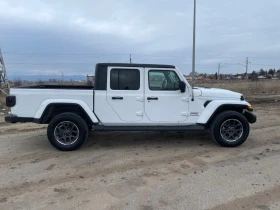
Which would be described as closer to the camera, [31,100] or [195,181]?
[195,181]

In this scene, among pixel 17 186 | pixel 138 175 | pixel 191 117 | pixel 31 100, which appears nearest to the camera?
pixel 17 186

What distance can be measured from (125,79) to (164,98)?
94cm

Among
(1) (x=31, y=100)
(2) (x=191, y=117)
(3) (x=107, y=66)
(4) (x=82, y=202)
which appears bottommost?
(4) (x=82, y=202)

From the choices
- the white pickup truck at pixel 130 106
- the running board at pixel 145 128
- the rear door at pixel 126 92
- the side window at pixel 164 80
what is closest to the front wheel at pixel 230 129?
the white pickup truck at pixel 130 106

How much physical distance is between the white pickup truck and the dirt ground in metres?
0.47

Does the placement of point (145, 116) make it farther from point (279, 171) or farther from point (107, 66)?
point (279, 171)

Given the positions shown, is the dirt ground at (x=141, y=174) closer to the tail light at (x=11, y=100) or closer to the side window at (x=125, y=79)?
the tail light at (x=11, y=100)

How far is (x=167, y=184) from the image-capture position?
449cm

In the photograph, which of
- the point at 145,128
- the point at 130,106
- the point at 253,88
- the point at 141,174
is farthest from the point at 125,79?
the point at 253,88

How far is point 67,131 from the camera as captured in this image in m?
6.24

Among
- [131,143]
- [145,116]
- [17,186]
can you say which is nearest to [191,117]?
[145,116]

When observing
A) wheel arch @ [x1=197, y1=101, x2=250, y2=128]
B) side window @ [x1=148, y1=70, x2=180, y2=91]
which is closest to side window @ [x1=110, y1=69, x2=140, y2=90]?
side window @ [x1=148, y1=70, x2=180, y2=91]

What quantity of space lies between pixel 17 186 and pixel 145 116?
2.98 meters

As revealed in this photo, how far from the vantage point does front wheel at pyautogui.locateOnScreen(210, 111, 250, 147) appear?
6543 millimetres
